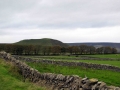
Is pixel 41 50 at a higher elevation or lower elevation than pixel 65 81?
lower

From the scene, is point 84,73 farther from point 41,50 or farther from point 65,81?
point 41,50

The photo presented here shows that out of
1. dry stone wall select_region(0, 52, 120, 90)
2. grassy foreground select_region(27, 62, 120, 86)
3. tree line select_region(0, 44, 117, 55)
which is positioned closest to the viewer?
dry stone wall select_region(0, 52, 120, 90)

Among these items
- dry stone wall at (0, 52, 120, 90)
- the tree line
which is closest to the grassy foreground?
dry stone wall at (0, 52, 120, 90)

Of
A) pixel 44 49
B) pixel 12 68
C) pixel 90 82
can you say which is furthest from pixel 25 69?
pixel 44 49

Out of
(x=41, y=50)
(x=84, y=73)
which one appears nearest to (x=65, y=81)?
(x=84, y=73)

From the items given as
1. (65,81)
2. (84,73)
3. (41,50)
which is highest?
(65,81)

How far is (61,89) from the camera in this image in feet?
42.4

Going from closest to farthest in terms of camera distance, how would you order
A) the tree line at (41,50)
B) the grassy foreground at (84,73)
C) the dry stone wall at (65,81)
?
the dry stone wall at (65,81) < the grassy foreground at (84,73) < the tree line at (41,50)

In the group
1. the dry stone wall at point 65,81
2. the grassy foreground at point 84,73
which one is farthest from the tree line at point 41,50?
the dry stone wall at point 65,81

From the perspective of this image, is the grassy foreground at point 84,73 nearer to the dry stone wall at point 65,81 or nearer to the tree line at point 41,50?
the dry stone wall at point 65,81

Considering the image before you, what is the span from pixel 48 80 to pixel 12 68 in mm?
6973

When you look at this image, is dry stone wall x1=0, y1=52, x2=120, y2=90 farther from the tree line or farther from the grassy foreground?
the tree line

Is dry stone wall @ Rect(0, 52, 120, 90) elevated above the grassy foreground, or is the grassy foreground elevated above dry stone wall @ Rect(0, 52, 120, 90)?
dry stone wall @ Rect(0, 52, 120, 90)

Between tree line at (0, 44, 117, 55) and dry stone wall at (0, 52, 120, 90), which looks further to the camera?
tree line at (0, 44, 117, 55)
